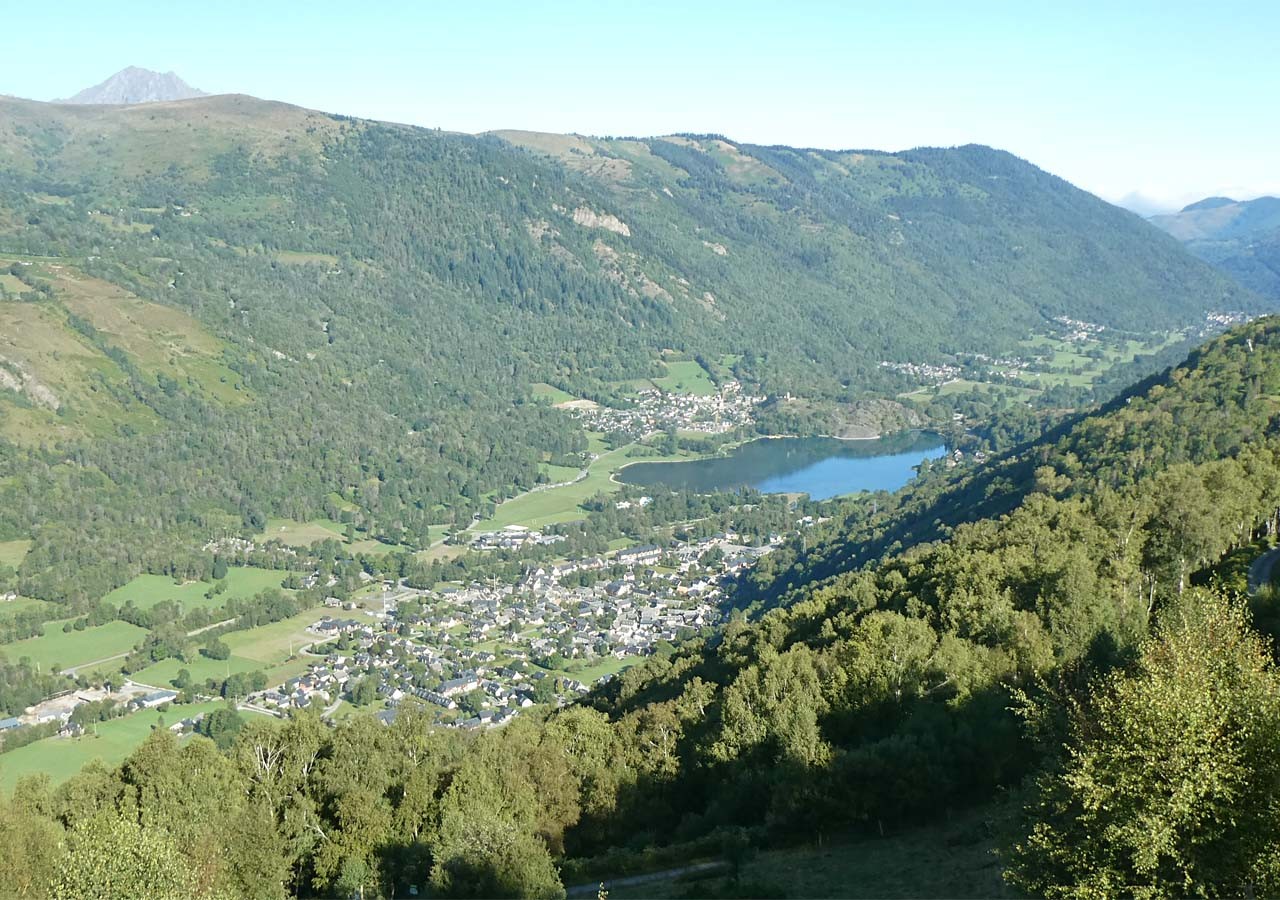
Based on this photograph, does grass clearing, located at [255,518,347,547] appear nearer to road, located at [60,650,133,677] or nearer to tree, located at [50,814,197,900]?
road, located at [60,650,133,677]

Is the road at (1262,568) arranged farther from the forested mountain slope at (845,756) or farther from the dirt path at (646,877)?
the dirt path at (646,877)

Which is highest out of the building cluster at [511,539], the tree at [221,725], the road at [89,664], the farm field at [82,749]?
the building cluster at [511,539]

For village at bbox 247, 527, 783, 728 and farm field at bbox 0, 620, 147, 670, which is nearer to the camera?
village at bbox 247, 527, 783, 728

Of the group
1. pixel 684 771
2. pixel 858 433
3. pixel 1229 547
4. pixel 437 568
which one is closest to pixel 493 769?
pixel 684 771

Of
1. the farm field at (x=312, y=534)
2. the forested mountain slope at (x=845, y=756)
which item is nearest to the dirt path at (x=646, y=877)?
the forested mountain slope at (x=845, y=756)

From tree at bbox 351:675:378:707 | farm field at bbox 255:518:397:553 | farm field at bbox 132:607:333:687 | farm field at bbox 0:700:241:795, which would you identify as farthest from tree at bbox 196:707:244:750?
farm field at bbox 255:518:397:553
